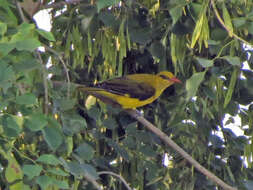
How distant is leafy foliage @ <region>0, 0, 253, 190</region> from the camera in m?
2.07

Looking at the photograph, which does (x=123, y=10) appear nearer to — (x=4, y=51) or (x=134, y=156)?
(x=134, y=156)

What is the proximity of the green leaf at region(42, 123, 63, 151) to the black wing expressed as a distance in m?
0.94

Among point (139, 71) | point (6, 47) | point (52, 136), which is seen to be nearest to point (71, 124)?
point (52, 136)

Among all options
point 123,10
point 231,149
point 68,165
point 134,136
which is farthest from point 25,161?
point 231,149

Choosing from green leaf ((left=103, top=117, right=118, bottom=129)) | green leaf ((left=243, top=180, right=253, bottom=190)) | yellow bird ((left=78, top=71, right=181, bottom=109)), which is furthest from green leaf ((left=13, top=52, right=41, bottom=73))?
green leaf ((left=243, top=180, right=253, bottom=190))

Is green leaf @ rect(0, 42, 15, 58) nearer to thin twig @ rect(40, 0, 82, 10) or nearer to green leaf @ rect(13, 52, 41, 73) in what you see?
green leaf @ rect(13, 52, 41, 73)

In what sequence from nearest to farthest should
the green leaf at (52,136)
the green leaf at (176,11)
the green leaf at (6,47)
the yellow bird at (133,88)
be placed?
the green leaf at (6,47) < the green leaf at (52,136) < the green leaf at (176,11) < the yellow bird at (133,88)

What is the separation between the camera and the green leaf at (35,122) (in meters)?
1.80

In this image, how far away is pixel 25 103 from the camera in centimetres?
182

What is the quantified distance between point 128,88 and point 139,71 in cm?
12

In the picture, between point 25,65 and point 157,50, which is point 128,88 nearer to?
point 157,50

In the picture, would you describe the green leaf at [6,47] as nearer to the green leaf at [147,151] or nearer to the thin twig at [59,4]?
the thin twig at [59,4]

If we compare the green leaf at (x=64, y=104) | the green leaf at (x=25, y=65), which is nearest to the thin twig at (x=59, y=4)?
the green leaf at (x=64, y=104)

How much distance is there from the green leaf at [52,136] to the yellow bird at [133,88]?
84 centimetres
